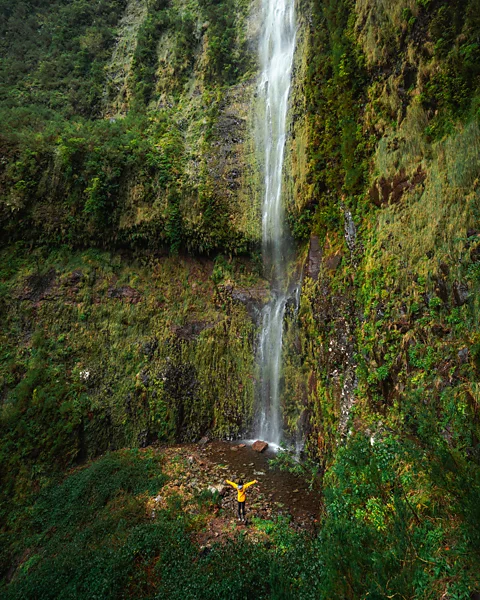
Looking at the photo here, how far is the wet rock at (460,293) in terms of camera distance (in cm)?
470

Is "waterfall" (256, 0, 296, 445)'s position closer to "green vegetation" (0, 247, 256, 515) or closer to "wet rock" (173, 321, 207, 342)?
"green vegetation" (0, 247, 256, 515)

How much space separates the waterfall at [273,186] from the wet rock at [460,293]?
20.9 ft

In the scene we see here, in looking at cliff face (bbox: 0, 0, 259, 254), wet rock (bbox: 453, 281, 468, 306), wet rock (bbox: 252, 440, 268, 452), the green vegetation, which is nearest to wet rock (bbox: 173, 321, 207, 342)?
the green vegetation

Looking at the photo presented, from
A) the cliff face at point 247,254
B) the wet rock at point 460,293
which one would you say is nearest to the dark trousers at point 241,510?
the cliff face at point 247,254

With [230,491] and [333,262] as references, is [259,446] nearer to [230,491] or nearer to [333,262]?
[230,491]

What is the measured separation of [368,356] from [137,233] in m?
10.4

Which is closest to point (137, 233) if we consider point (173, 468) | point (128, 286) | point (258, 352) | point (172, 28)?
point (128, 286)

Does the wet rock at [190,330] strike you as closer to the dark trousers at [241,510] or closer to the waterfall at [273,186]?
Result: the waterfall at [273,186]

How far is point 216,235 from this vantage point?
13250 mm

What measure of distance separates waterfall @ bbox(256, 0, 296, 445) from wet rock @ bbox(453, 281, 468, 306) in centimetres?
638

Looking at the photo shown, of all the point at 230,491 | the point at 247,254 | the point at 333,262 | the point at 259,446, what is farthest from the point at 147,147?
the point at 230,491

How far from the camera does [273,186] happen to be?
1270cm

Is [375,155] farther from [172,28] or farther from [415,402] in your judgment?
[172,28]

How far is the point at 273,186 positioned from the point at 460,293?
9.13 meters
